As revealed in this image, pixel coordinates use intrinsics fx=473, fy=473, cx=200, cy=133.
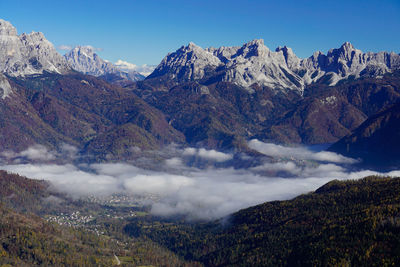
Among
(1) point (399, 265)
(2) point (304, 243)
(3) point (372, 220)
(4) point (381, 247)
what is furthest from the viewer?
(2) point (304, 243)

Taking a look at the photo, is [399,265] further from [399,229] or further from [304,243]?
[304,243]

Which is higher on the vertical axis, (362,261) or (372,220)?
(372,220)

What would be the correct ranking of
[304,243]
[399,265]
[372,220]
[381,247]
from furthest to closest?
[304,243] → [372,220] → [381,247] → [399,265]

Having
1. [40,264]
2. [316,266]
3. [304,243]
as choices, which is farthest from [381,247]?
[40,264]

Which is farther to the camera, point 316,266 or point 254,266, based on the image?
point 254,266

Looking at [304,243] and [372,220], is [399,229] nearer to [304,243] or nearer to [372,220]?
[372,220]

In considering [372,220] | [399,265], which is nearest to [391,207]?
[372,220]

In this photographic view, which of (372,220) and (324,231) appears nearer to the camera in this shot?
(372,220)

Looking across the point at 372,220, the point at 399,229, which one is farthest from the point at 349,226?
the point at 399,229

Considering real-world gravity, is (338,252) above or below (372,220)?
below
